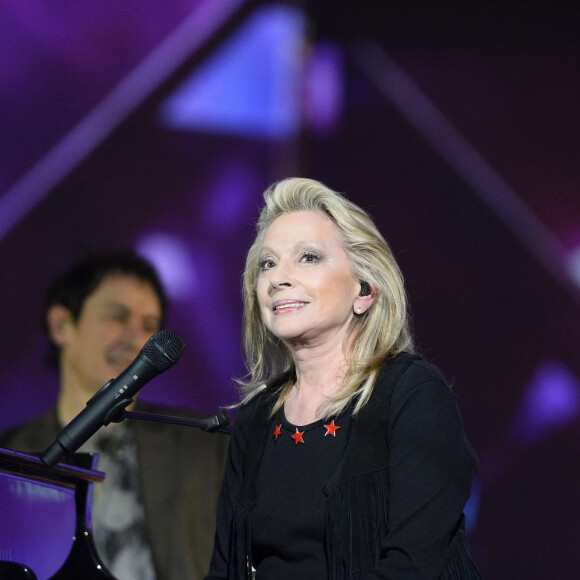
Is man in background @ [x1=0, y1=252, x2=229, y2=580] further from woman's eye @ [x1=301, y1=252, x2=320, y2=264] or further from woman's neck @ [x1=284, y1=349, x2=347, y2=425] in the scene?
woman's eye @ [x1=301, y1=252, x2=320, y2=264]

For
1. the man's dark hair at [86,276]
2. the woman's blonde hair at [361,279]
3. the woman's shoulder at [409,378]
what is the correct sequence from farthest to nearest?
the man's dark hair at [86,276], the woman's blonde hair at [361,279], the woman's shoulder at [409,378]

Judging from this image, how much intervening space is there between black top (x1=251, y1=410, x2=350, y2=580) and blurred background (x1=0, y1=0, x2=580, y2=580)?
1.41 meters

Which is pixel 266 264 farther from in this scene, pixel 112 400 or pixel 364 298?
pixel 112 400

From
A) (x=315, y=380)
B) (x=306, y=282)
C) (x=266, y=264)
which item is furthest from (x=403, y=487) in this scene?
(x=266, y=264)

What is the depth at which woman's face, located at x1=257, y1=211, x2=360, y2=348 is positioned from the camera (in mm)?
1990

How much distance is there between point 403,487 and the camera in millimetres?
1734

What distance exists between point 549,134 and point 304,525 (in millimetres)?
2234

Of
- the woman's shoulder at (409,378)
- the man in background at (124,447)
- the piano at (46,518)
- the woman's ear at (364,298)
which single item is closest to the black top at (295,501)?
the woman's shoulder at (409,378)

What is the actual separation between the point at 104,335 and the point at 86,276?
229 millimetres

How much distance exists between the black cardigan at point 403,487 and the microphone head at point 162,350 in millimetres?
445

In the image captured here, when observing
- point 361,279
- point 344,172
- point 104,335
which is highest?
point 344,172

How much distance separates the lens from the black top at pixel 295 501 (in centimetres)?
184

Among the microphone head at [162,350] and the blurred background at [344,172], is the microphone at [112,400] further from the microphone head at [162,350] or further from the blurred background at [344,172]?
the blurred background at [344,172]

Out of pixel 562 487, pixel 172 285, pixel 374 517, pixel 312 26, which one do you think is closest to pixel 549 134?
pixel 312 26
